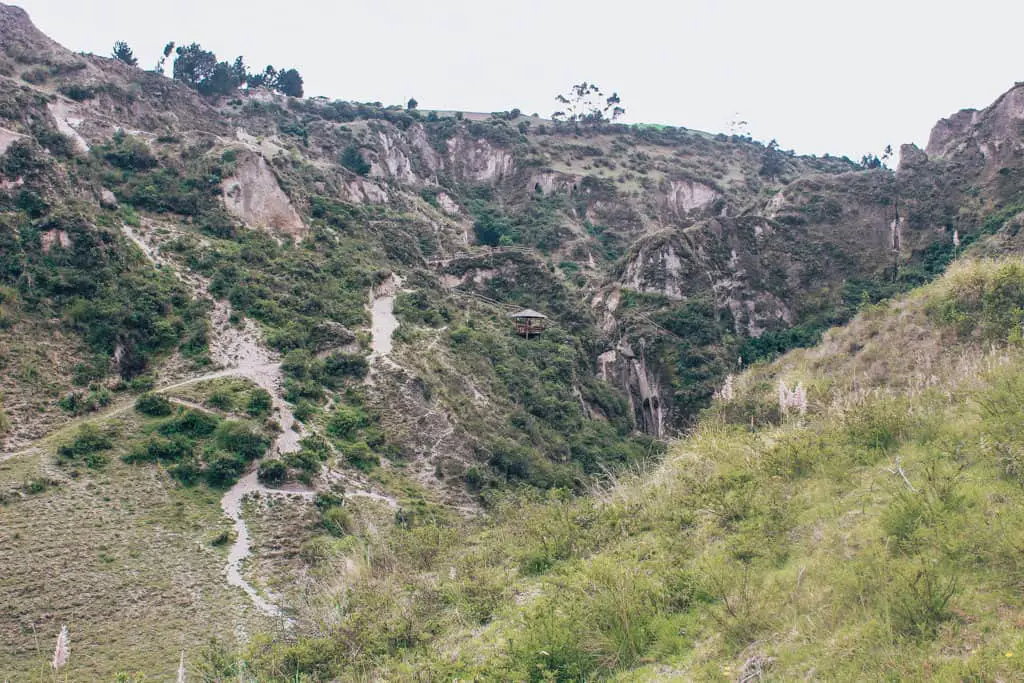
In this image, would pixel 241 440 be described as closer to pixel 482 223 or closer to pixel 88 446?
pixel 88 446

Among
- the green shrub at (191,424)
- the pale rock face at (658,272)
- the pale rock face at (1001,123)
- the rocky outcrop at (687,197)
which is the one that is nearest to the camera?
the green shrub at (191,424)

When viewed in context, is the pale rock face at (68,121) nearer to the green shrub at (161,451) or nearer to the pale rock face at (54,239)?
the pale rock face at (54,239)

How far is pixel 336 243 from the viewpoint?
4544 cm

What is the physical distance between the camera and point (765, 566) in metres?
7.57

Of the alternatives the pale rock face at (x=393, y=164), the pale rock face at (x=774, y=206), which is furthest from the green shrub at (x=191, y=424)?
the pale rock face at (x=393, y=164)

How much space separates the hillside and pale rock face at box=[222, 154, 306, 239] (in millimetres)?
241

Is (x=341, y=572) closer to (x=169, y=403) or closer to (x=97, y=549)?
(x=97, y=549)

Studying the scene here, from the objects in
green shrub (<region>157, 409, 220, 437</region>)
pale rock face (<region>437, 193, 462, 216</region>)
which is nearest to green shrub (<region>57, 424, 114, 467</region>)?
green shrub (<region>157, 409, 220, 437</region>)

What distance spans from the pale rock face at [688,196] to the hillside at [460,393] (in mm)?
526

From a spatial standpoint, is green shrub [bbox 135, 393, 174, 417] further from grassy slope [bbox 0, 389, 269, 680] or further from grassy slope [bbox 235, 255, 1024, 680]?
grassy slope [bbox 235, 255, 1024, 680]

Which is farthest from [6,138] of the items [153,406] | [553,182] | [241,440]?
[553,182]

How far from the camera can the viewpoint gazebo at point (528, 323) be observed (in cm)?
4712

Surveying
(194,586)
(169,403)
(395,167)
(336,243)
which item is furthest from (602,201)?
(194,586)

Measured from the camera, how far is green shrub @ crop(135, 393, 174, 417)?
27.1m
